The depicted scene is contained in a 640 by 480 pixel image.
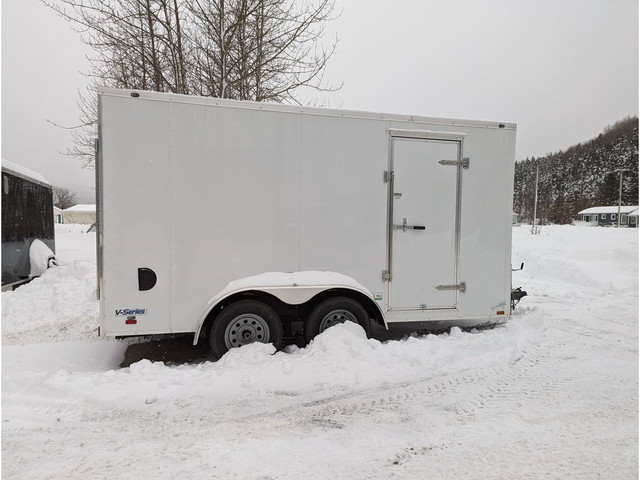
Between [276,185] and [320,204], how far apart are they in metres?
0.58

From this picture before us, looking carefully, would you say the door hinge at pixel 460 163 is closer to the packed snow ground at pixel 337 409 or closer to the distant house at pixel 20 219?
the packed snow ground at pixel 337 409

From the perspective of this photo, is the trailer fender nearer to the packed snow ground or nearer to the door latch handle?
the packed snow ground

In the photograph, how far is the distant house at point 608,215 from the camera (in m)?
65.8

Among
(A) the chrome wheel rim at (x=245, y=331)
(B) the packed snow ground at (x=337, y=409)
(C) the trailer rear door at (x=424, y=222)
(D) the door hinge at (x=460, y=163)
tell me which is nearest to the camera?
(B) the packed snow ground at (x=337, y=409)

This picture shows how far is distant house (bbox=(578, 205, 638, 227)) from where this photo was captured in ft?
216

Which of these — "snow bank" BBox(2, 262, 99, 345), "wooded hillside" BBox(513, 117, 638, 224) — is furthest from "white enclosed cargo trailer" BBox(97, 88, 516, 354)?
"wooded hillside" BBox(513, 117, 638, 224)

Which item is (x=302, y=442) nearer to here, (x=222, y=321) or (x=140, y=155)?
(x=222, y=321)

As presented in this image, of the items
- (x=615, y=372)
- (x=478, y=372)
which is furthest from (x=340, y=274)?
(x=615, y=372)

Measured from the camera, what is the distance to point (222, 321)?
4.64 meters

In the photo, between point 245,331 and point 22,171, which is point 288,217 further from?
point 22,171

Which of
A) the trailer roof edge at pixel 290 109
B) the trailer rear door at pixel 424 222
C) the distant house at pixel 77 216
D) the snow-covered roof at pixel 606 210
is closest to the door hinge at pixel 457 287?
the trailer rear door at pixel 424 222

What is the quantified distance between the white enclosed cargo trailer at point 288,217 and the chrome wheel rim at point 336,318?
0.06 feet

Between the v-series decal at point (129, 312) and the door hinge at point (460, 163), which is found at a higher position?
the door hinge at point (460, 163)

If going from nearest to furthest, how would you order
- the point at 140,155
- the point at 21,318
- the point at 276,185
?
the point at 140,155
the point at 276,185
the point at 21,318
